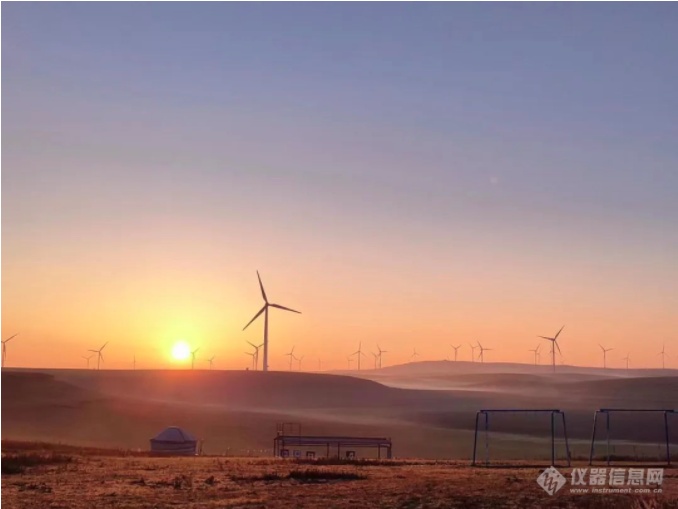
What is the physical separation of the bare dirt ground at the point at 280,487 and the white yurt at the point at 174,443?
16.6 m

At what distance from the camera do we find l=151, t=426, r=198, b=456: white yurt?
2148 inches

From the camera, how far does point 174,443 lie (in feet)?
180

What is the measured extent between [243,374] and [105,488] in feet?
491

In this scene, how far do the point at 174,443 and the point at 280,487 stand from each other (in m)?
28.4

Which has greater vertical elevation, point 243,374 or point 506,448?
point 243,374

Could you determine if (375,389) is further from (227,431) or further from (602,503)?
(602,503)

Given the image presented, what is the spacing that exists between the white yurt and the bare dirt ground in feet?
54.3

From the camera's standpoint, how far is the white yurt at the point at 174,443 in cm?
5456

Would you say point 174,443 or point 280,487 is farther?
point 174,443

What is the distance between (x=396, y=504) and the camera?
23594 mm

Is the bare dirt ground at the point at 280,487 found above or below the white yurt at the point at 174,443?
below

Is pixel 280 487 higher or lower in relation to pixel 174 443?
lower

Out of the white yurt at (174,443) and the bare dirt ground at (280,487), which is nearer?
the bare dirt ground at (280,487)

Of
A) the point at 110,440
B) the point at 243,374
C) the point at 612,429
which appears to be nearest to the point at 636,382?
the point at 243,374
